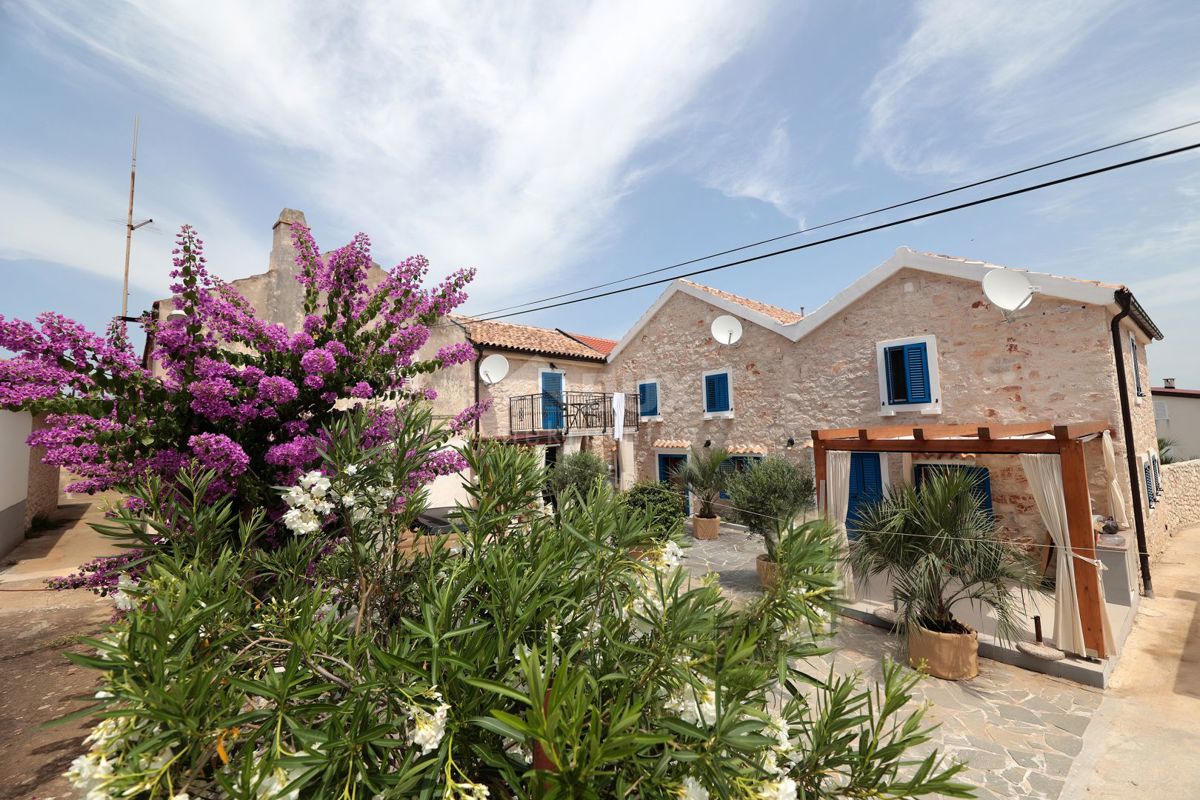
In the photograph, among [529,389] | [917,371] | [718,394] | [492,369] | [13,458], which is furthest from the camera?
[529,389]

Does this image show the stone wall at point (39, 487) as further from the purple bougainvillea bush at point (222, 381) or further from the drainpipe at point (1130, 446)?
the drainpipe at point (1130, 446)

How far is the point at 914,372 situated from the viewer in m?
10.8

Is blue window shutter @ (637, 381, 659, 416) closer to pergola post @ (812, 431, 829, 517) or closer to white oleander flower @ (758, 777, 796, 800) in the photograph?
pergola post @ (812, 431, 829, 517)

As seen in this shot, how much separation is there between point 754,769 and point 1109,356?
1100 centimetres

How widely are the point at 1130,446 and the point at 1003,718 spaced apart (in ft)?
20.9

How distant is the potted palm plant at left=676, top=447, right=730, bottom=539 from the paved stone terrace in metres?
5.93

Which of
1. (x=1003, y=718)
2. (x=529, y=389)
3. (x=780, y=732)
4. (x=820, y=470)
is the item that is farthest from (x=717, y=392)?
(x=780, y=732)

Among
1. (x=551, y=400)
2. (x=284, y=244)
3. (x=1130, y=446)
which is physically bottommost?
(x=1130, y=446)

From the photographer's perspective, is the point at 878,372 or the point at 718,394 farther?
the point at 718,394

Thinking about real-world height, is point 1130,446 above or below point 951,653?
above

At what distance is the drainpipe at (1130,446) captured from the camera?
8.44 metres

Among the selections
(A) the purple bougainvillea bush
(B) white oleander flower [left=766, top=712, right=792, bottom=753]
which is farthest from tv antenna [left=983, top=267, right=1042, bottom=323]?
(B) white oleander flower [left=766, top=712, right=792, bottom=753]

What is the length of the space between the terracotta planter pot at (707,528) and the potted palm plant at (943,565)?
6545 mm

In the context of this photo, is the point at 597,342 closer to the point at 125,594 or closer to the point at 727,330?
the point at 727,330
